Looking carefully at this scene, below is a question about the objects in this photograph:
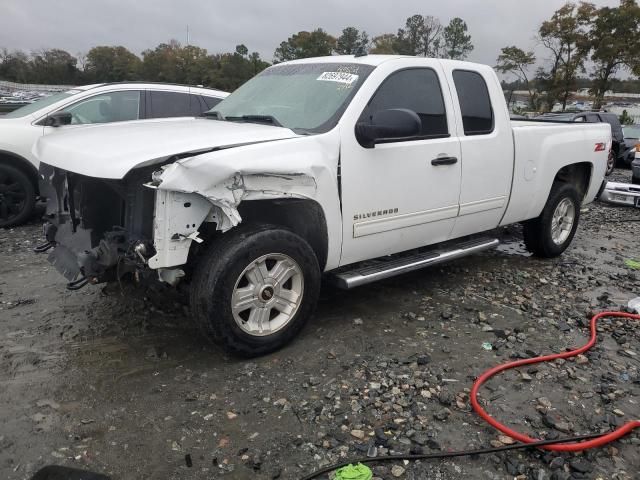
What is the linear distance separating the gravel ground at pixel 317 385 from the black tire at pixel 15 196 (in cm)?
197

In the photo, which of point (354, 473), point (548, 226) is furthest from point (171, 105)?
point (354, 473)

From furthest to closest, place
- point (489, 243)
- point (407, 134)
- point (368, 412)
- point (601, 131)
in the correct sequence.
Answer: point (601, 131) < point (489, 243) < point (407, 134) < point (368, 412)

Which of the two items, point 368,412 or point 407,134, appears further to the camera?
point 407,134

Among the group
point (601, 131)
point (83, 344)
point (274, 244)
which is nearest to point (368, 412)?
point (274, 244)

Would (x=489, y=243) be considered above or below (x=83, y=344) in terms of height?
above

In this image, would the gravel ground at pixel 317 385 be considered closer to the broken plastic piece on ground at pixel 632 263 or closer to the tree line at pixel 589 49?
the broken plastic piece on ground at pixel 632 263

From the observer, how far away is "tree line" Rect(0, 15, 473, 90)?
47.6 m

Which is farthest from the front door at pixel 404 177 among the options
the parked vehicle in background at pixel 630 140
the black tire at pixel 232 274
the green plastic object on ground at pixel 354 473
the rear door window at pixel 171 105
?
the parked vehicle in background at pixel 630 140

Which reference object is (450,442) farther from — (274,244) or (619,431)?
(274,244)

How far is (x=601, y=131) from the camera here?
19.5ft

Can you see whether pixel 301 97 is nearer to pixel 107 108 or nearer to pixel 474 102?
pixel 474 102

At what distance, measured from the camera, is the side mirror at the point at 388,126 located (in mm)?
3348

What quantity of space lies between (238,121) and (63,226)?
148 centimetres

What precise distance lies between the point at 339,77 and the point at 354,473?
2.71 m
